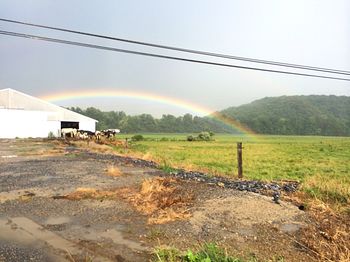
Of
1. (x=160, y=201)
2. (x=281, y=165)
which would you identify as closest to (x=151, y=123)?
(x=281, y=165)

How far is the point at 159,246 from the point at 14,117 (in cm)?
4415

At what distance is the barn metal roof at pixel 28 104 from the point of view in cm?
4859

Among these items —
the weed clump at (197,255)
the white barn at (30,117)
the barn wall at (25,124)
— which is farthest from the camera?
the white barn at (30,117)

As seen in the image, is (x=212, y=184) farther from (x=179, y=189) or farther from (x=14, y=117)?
(x=14, y=117)

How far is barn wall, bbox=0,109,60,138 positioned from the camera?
146 ft

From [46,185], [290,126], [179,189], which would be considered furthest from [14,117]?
[290,126]

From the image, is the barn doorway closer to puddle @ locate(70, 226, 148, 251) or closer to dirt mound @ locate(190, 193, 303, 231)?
dirt mound @ locate(190, 193, 303, 231)

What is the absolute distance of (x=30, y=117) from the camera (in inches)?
1852

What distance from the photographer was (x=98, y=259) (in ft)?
18.2

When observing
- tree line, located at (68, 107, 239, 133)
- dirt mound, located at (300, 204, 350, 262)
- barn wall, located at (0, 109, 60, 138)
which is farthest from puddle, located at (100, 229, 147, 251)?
tree line, located at (68, 107, 239, 133)

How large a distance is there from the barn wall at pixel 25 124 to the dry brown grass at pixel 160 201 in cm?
3956

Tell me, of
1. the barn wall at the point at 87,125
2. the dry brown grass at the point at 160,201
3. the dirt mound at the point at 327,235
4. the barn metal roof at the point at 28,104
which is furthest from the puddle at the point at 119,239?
the barn wall at the point at 87,125

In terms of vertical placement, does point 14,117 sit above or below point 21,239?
above

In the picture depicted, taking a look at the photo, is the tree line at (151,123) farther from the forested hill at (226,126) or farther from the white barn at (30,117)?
the white barn at (30,117)
